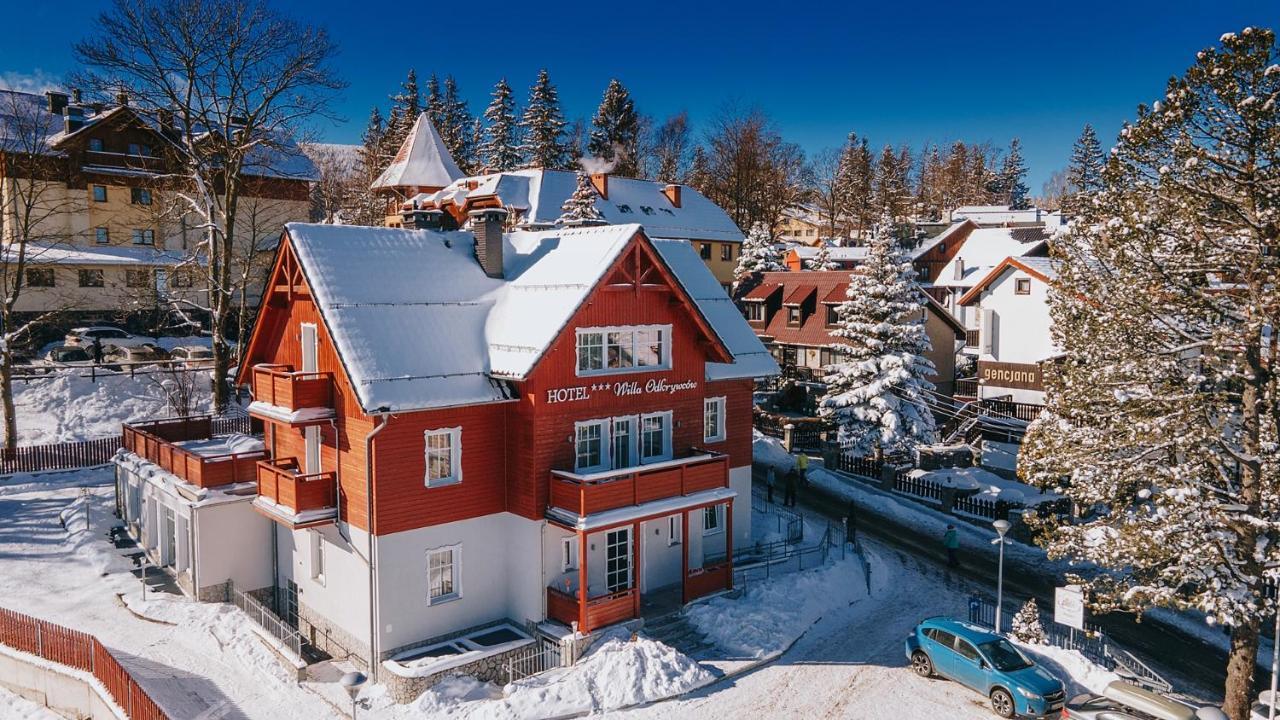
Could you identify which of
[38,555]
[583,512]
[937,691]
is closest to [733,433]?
[583,512]

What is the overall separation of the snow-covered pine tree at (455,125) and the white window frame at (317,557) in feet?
224

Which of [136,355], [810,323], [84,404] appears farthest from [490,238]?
[810,323]

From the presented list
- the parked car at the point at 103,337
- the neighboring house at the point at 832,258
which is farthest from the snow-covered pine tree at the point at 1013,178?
the parked car at the point at 103,337

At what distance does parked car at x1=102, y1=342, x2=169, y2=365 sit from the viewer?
1747 inches

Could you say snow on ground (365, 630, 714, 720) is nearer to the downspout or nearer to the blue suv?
the downspout

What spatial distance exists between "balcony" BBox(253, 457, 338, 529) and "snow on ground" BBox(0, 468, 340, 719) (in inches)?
139

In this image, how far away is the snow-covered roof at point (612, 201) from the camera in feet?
194

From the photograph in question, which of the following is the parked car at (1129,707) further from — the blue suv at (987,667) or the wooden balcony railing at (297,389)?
the wooden balcony railing at (297,389)

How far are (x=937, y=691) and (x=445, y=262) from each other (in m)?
16.9

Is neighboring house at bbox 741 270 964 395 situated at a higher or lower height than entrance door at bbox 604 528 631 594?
higher

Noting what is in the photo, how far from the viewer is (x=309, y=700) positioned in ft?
65.8

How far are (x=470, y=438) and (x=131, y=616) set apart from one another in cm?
1126

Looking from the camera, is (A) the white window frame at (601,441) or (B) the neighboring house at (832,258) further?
(B) the neighboring house at (832,258)

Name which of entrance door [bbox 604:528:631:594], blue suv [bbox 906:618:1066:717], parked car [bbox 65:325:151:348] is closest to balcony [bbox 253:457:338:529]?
entrance door [bbox 604:528:631:594]
